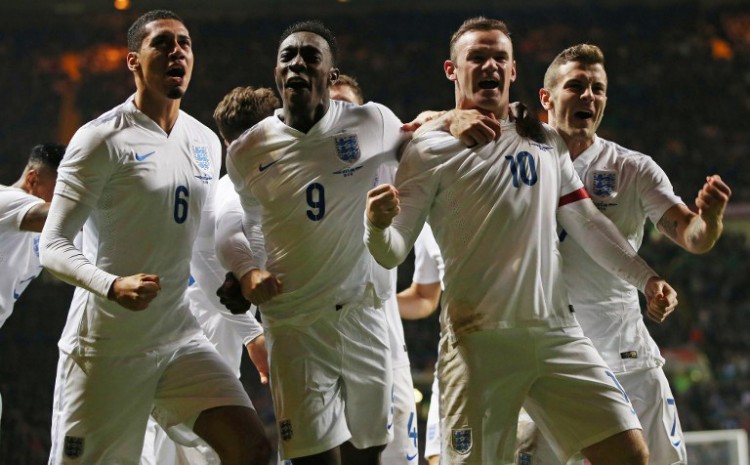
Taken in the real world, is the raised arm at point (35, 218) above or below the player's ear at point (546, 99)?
below

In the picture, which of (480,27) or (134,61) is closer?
(480,27)

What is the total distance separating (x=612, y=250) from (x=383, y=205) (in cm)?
107

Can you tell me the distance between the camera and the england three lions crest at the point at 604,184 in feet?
15.7

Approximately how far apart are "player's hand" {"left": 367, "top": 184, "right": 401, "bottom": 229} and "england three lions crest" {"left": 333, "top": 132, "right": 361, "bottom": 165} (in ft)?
2.40

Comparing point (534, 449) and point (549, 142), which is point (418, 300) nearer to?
point (534, 449)

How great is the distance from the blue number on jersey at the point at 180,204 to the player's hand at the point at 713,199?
2.16 m

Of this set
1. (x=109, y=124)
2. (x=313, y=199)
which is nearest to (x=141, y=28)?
(x=109, y=124)

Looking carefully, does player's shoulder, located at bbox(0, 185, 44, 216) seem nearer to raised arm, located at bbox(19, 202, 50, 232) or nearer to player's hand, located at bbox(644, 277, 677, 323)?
raised arm, located at bbox(19, 202, 50, 232)

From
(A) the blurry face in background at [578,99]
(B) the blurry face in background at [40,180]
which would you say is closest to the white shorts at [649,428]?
(A) the blurry face in background at [578,99]

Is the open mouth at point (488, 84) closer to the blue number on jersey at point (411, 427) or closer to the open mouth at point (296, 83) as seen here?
the open mouth at point (296, 83)

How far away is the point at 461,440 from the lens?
148 inches

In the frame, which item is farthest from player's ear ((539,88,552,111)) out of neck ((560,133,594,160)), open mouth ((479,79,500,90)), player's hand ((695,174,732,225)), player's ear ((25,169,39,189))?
player's ear ((25,169,39,189))

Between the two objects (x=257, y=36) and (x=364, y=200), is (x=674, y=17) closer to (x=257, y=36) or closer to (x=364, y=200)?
(x=257, y=36)

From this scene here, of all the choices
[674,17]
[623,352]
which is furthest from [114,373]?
[674,17]
